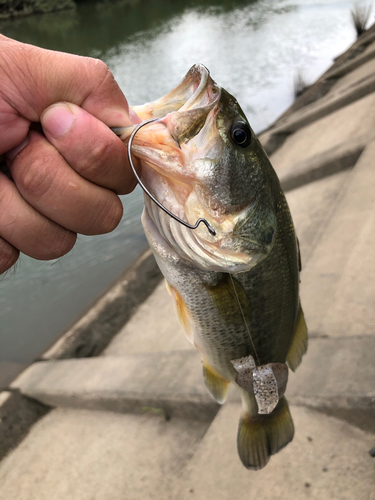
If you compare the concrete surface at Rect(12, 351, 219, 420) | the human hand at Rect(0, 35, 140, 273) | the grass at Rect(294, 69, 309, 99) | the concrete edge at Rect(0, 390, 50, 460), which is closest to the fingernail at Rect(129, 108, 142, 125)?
the human hand at Rect(0, 35, 140, 273)

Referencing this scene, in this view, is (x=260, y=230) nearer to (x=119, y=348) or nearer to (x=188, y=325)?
(x=188, y=325)

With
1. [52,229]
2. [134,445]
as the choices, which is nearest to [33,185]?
[52,229]

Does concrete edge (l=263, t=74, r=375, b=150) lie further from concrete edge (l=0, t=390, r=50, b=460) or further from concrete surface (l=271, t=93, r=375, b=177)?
concrete edge (l=0, t=390, r=50, b=460)

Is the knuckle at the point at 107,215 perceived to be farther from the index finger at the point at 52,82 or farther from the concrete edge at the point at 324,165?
the concrete edge at the point at 324,165

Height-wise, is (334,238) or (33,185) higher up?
(33,185)

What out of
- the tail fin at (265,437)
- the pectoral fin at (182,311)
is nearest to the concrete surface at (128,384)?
the tail fin at (265,437)

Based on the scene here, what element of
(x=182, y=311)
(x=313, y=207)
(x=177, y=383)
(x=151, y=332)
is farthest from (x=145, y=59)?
(x=182, y=311)

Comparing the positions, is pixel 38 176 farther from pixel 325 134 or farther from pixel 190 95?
pixel 325 134
